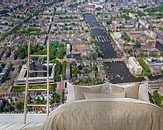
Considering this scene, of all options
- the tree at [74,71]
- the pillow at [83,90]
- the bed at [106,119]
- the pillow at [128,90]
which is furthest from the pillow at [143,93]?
the tree at [74,71]

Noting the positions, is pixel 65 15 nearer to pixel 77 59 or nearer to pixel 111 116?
pixel 77 59

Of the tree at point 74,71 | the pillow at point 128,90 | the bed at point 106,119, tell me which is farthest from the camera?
the tree at point 74,71

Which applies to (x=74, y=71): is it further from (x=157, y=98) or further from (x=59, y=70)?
(x=157, y=98)

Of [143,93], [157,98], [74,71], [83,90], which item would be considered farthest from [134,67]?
[83,90]

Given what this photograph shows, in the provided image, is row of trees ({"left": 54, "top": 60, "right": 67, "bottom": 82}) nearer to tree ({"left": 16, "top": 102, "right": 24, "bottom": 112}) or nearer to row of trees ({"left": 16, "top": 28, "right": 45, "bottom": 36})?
row of trees ({"left": 16, "top": 28, "right": 45, "bottom": 36})

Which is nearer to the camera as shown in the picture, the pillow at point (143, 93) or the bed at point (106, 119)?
the bed at point (106, 119)

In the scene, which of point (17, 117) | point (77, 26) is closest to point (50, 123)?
point (17, 117)

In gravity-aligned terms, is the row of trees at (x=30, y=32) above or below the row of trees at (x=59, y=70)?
above

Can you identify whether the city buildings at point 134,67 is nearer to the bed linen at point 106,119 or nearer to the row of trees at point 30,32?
the row of trees at point 30,32
